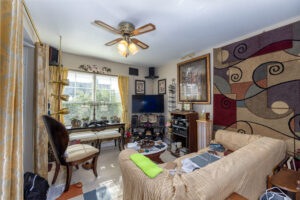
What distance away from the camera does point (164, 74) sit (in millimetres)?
4062

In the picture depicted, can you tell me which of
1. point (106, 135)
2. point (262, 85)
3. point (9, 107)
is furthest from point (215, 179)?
point (106, 135)

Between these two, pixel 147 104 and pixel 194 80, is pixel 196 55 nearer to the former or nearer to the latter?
pixel 194 80

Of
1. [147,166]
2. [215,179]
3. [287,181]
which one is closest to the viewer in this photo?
[215,179]

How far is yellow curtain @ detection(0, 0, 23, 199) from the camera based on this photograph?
26.9 inches

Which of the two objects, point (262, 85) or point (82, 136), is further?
Result: point (82, 136)

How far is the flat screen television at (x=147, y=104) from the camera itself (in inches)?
151

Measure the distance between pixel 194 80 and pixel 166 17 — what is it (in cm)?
174

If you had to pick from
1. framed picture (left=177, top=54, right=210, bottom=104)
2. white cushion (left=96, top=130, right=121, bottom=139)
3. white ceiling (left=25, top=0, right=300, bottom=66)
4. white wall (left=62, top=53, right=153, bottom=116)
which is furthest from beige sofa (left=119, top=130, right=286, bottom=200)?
white wall (left=62, top=53, right=153, bottom=116)

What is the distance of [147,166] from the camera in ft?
3.24

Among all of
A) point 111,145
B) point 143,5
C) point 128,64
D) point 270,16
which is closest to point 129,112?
point 111,145

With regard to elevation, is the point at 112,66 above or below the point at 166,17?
below

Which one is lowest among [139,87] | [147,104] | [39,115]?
[39,115]

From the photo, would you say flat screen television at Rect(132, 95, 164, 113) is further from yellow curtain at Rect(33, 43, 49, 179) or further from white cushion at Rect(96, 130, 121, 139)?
yellow curtain at Rect(33, 43, 49, 179)

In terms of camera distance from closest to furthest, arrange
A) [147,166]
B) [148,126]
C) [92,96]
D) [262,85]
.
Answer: [147,166] → [262,85] → [92,96] → [148,126]
